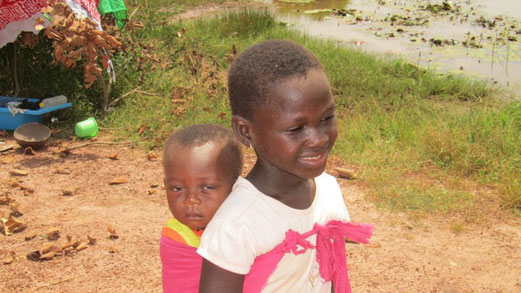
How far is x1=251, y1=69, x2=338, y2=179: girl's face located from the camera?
1519 millimetres

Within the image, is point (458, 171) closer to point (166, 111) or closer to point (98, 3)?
point (166, 111)

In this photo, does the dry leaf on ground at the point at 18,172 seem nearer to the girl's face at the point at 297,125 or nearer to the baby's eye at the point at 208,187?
the baby's eye at the point at 208,187

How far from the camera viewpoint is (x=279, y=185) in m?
1.64

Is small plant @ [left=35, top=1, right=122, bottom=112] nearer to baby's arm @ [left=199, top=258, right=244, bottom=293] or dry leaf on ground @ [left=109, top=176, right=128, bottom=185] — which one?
dry leaf on ground @ [left=109, top=176, right=128, bottom=185]

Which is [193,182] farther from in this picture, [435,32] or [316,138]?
[435,32]

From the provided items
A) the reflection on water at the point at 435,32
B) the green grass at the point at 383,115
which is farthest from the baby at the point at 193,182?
the reflection on water at the point at 435,32

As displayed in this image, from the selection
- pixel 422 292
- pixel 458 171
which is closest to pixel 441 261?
pixel 422 292

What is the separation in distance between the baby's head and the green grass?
7.49 ft

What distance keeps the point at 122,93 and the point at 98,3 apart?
0.99 meters

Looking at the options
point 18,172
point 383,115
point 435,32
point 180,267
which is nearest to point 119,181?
point 18,172

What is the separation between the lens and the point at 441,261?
3285mm

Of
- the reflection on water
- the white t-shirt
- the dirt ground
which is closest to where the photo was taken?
the white t-shirt

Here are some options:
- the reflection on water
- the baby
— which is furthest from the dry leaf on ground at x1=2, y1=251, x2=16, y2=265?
the reflection on water

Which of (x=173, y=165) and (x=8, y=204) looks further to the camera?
(x=8, y=204)
